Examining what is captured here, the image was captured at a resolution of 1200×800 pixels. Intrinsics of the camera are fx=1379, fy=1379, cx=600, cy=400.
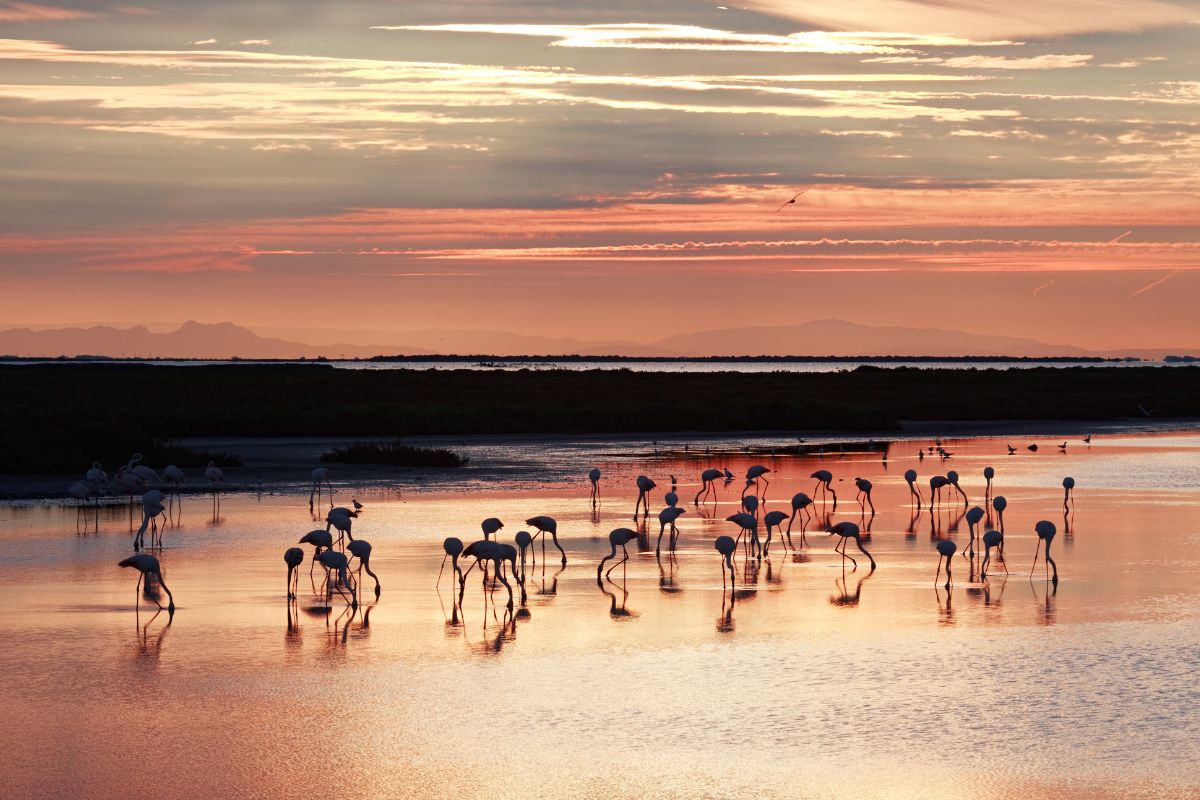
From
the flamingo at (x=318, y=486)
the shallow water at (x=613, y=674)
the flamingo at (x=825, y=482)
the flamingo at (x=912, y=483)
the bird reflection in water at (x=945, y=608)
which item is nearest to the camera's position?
the shallow water at (x=613, y=674)

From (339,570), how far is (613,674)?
4536 mm

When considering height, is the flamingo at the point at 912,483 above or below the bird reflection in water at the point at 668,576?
above

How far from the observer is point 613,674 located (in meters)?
11.6

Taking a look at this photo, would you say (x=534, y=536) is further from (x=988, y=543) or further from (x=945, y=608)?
(x=945, y=608)

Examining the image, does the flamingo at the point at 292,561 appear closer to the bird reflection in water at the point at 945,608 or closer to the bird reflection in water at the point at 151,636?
the bird reflection in water at the point at 151,636

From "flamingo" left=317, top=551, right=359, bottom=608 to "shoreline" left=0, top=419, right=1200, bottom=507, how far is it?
1080 centimetres

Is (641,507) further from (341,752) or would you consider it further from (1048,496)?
(341,752)

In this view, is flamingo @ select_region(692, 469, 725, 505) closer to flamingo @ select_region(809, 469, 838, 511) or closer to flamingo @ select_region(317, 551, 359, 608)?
flamingo @ select_region(809, 469, 838, 511)

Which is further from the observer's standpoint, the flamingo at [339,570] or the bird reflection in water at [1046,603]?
the flamingo at [339,570]

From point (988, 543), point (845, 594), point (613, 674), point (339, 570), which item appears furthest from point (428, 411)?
point (613, 674)

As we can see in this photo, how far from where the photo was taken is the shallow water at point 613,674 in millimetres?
8930

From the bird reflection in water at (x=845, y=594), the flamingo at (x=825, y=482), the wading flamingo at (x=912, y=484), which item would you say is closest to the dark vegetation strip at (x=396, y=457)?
the flamingo at (x=825, y=482)

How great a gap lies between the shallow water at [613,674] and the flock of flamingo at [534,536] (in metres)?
0.29

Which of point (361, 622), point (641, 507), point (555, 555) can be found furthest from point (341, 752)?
point (641, 507)
